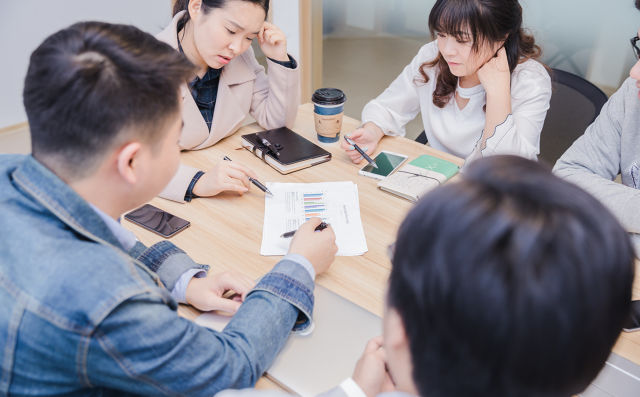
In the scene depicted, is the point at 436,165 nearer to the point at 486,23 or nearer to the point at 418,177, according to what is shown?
the point at 418,177

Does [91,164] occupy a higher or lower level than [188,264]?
higher

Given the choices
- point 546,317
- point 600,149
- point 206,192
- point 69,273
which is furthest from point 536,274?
point 600,149

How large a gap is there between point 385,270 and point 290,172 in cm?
46

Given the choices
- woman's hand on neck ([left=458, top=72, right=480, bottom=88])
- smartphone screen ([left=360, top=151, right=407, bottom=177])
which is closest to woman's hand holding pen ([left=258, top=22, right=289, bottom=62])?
smartphone screen ([left=360, top=151, right=407, bottom=177])

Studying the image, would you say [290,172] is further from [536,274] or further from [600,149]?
[536,274]

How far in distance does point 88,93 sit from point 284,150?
0.79 meters

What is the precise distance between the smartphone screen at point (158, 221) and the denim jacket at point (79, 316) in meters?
0.37

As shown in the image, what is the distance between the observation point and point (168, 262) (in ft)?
2.98

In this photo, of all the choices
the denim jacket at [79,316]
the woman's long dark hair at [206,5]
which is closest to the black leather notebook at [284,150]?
the woman's long dark hair at [206,5]

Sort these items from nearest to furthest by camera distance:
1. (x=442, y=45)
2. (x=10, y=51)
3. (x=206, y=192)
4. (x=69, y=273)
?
(x=69, y=273) < (x=206, y=192) < (x=442, y=45) < (x=10, y=51)

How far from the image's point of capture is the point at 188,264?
911 mm

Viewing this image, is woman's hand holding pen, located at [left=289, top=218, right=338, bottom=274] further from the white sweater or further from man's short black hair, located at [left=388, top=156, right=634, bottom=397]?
the white sweater

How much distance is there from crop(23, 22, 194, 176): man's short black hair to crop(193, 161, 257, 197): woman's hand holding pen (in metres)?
0.49

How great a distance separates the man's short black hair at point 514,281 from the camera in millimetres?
400
